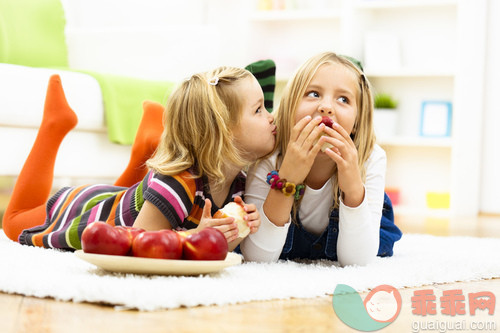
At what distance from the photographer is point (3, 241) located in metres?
1.55

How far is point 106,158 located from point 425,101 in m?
1.69

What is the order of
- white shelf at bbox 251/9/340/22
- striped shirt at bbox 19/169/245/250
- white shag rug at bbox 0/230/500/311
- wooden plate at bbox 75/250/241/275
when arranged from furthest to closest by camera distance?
white shelf at bbox 251/9/340/22, striped shirt at bbox 19/169/245/250, wooden plate at bbox 75/250/241/275, white shag rug at bbox 0/230/500/311

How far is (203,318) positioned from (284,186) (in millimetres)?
449

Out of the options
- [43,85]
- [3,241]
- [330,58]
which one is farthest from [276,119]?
[43,85]

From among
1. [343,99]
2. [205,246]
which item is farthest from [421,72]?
[205,246]

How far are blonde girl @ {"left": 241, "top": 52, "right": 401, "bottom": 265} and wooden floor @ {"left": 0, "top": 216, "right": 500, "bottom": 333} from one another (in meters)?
0.30

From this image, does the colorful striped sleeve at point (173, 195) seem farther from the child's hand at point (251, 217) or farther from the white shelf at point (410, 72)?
the white shelf at point (410, 72)

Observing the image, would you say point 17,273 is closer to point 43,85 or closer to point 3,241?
point 3,241

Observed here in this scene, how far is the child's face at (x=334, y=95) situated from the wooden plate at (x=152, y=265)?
0.38m

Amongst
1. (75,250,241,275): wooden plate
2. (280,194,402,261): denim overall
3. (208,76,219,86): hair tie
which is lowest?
(280,194,402,261): denim overall

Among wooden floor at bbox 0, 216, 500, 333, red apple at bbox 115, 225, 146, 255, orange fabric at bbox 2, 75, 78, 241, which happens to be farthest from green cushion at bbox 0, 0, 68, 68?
wooden floor at bbox 0, 216, 500, 333

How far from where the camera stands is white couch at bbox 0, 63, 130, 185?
6.48ft

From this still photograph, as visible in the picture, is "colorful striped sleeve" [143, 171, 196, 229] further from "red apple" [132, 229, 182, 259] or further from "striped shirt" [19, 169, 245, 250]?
"red apple" [132, 229, 182, 259]

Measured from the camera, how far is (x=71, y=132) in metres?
2.19
